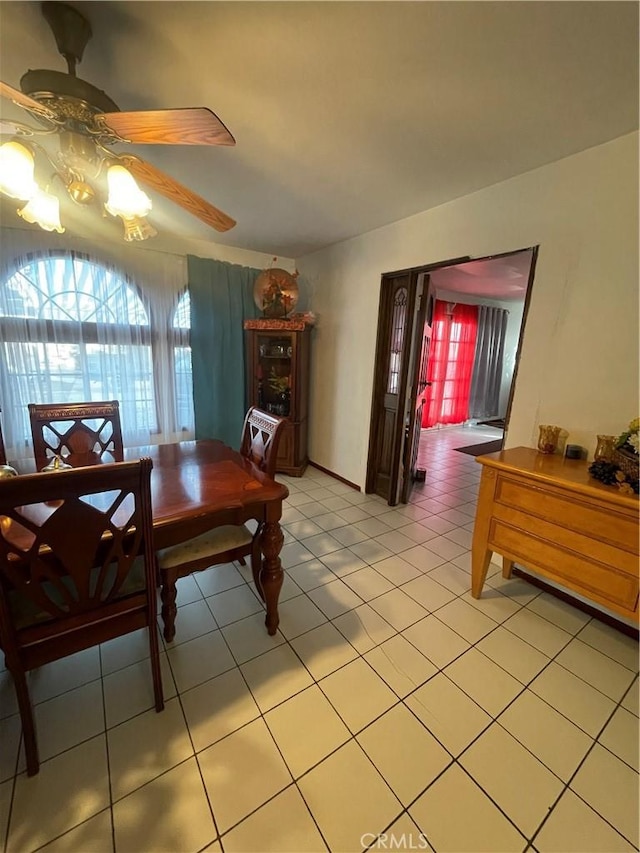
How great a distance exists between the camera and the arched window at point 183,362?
132 inches

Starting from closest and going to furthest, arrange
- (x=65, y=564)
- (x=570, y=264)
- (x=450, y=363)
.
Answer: (x=65, y=564) < (x=570, y=264) < (x=450, y=363)

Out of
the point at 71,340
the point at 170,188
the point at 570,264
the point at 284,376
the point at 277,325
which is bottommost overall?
the point at 284,376

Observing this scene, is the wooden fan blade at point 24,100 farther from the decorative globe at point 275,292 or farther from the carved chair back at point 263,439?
the decorative globe at point 275,292

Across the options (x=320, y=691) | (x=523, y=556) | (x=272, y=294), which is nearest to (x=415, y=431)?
(x=523, y=556)

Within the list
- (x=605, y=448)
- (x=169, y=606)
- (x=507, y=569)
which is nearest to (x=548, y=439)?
(x=605, y=448)

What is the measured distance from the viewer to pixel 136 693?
4.45ft

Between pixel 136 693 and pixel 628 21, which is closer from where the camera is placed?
pixel 628 21

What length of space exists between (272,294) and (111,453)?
2184 millimetres

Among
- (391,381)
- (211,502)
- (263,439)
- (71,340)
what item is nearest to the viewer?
(211,502)

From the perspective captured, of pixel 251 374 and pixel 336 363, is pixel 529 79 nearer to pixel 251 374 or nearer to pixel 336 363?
pixel 336 363

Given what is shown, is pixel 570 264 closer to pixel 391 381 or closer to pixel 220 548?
pixel 391 381

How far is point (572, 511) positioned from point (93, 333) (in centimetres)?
361

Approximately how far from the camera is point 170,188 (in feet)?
4.91

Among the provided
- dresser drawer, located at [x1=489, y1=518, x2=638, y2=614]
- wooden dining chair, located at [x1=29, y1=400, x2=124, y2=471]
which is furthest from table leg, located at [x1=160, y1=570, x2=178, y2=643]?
dresser drawer, located at [x1=489, y1=518, x2=638, y2=614]
